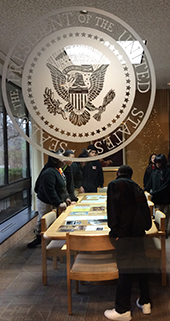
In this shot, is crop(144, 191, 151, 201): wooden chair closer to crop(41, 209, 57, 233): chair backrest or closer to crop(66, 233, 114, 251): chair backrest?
crop(66, 233, 114, 251): chair backrest

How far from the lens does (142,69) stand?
2.22m

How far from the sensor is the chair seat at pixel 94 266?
7.95 feet

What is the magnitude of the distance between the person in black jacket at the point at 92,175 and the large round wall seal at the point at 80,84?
105 mm

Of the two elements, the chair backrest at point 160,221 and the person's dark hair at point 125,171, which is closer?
the person's dark hair at point 125,171

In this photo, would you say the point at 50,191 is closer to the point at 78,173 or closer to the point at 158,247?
the point at 78,173

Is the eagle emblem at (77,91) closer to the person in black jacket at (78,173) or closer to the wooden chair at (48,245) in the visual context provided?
the person in black jacket at (78,173)

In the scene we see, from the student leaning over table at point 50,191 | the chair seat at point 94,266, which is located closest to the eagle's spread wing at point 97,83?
the student leaning over table at point 50,191

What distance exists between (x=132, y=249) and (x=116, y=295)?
0.35 meters

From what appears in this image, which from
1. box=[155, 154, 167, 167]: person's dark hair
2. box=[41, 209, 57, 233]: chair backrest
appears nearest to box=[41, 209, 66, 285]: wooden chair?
box=[41, 209, 57, 233]: chair backrest

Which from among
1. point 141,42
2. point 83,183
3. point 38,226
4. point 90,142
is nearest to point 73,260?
point 38,226

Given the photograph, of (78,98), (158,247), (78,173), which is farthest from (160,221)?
(78,98)

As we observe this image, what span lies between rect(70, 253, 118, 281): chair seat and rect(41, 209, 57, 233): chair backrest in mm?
318

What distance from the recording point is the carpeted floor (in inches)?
93.5

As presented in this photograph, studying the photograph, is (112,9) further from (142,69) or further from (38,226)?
(38,226)
